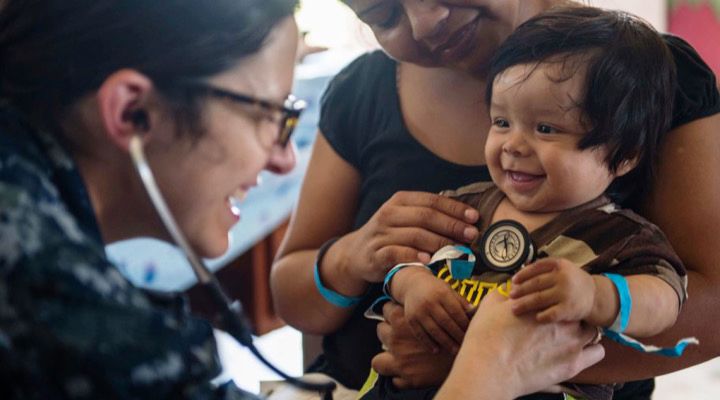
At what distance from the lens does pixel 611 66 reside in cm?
132

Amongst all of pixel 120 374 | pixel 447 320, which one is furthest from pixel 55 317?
pixel 447 320

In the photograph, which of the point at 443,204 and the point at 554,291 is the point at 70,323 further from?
the point at 443,204

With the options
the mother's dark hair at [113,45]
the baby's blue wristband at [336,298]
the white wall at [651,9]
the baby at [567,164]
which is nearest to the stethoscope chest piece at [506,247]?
the baby at [567,164]

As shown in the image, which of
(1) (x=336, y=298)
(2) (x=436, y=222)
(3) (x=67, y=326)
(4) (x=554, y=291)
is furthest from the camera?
(1) (x=336, y=298)

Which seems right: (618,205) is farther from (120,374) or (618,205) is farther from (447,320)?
(120,374)

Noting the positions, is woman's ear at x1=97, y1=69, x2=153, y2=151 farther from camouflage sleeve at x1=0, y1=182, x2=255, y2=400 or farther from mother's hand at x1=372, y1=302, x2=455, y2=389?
mother's hand at x1=372, y1=302, x2=455, y2=389

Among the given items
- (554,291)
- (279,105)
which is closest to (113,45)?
(279,105)

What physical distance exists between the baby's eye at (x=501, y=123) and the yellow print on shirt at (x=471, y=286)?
21 centimetres

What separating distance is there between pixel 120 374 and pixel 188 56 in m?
0.30

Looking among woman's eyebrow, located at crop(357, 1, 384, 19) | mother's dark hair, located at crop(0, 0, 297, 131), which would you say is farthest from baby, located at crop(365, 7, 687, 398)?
mother's dark hair, located at crop(0, 0, 297, 131)

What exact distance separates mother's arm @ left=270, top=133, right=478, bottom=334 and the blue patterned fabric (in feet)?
2.01

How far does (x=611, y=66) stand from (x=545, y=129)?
0.12m

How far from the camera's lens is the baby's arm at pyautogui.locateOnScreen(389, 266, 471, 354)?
52.1 inches

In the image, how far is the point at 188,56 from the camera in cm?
93
